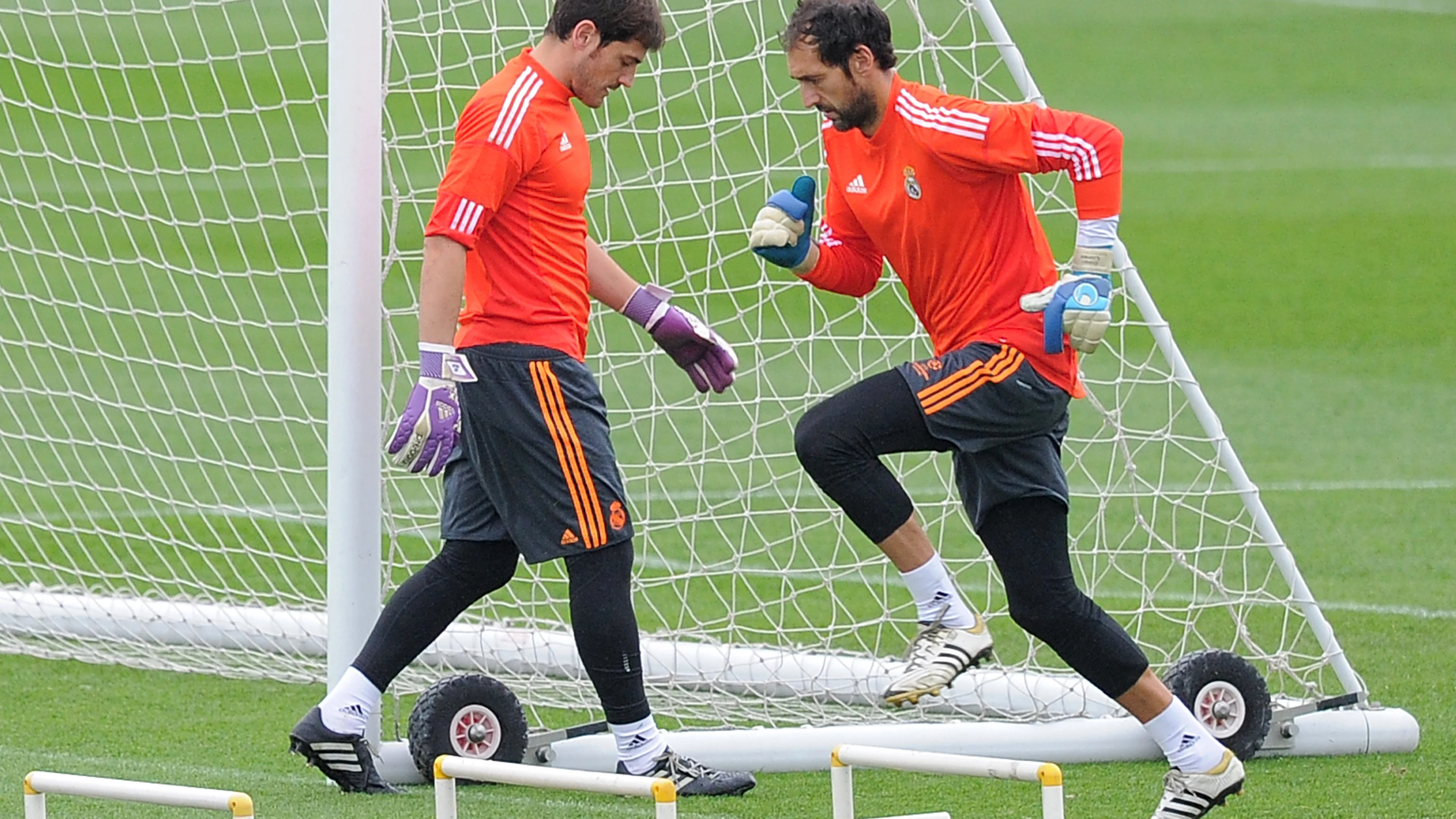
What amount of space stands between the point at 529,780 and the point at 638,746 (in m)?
1.50

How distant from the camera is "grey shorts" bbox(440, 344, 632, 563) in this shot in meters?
4.55

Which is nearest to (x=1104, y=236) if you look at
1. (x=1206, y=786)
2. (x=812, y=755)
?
(x=1206, y=786)

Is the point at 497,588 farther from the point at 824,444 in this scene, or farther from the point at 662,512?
the point at 662,512

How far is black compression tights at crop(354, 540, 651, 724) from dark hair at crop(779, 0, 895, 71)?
1.19m

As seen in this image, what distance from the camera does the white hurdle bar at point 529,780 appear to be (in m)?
3.16

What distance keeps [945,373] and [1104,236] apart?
18.0 inches

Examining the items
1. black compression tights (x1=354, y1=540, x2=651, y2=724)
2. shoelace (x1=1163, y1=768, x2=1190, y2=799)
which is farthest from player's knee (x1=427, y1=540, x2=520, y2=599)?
shoelace (x1=1163, y1=768, x2=1190, y2=799)

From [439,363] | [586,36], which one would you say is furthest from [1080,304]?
[439,363]

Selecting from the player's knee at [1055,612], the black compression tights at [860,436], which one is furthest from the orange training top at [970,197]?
the player's knee at [1055,612]

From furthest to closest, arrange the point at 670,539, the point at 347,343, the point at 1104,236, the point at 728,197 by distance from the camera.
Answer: the point at 670,539 < the point at 728,197 < the point at 347,343 < the point at 1104,236

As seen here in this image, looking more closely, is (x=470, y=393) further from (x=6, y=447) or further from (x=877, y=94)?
(x=6, y=447)

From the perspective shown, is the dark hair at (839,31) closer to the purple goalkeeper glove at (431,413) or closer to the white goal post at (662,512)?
the white goal post at (662,512)

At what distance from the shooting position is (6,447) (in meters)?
8.56

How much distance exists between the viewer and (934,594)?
15.7 feet
